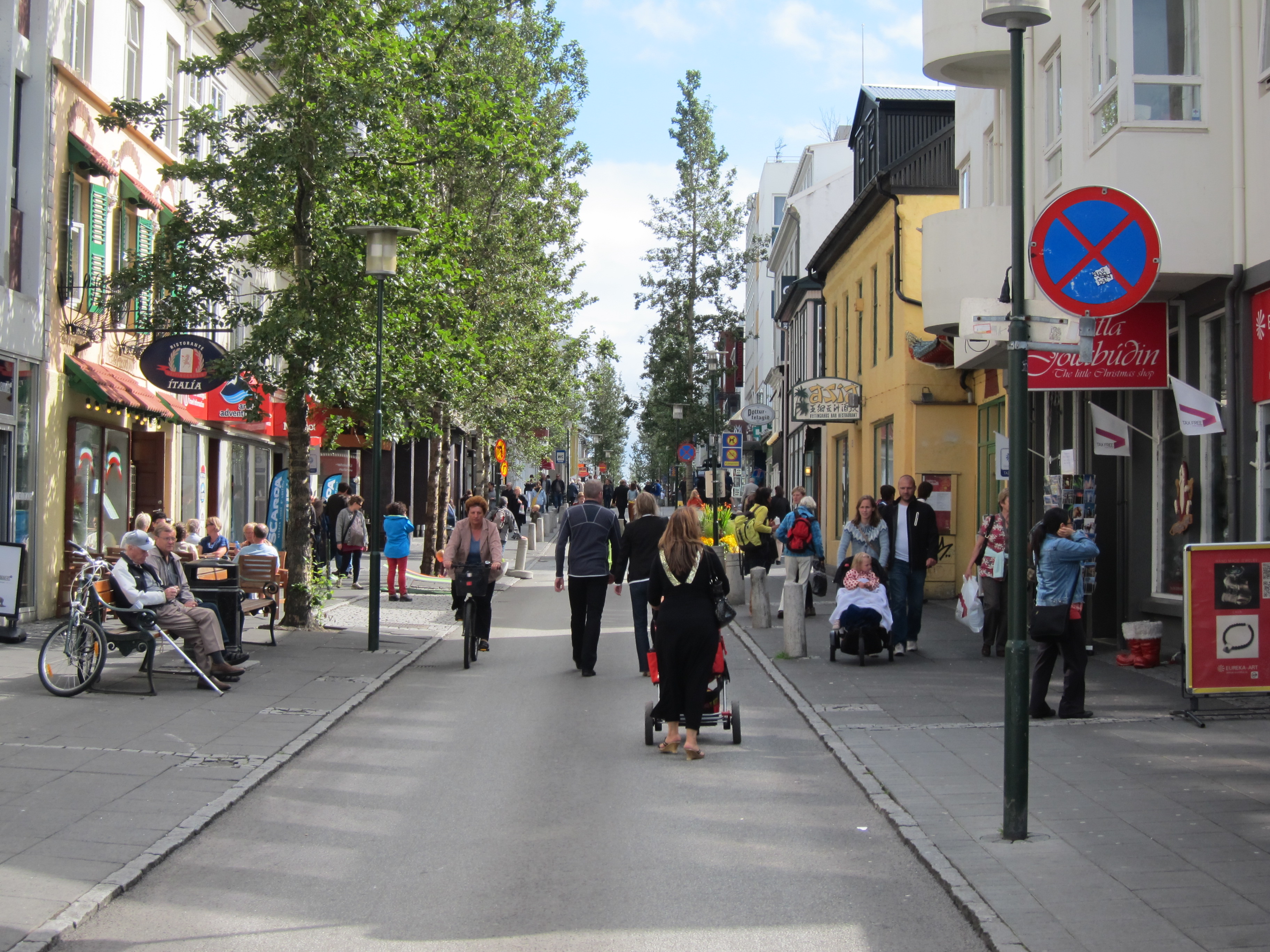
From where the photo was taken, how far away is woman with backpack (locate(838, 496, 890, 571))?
14.7m

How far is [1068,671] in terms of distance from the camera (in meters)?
10.4

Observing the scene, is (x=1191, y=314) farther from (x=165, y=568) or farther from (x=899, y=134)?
(x=899, y=134)

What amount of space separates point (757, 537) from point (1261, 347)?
29.4 ft

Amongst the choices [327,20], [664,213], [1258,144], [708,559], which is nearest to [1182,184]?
[1258,144]

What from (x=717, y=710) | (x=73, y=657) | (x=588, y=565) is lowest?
(x=717, y=710)

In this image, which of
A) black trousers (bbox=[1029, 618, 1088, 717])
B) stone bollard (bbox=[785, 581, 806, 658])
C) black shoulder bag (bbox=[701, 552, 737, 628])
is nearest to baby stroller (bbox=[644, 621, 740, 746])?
black shoulder bag (bbox=[701, 552, 737, 628])

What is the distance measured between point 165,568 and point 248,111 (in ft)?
21.7

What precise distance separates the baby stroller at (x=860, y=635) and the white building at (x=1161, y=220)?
2774 millimetres

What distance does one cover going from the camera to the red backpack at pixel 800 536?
17391 millimetres

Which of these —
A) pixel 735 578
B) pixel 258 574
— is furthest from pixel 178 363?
pixel 735 578

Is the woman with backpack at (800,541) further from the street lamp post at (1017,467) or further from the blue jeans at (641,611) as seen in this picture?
the street lamp post at (1017,467)

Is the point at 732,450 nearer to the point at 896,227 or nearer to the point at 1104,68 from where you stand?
the point at 896,227

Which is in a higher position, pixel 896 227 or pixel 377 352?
pixel 896 227

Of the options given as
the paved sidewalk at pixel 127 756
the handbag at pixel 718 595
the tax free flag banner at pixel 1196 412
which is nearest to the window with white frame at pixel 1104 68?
the tax free flag banner at pixel 1196 412
